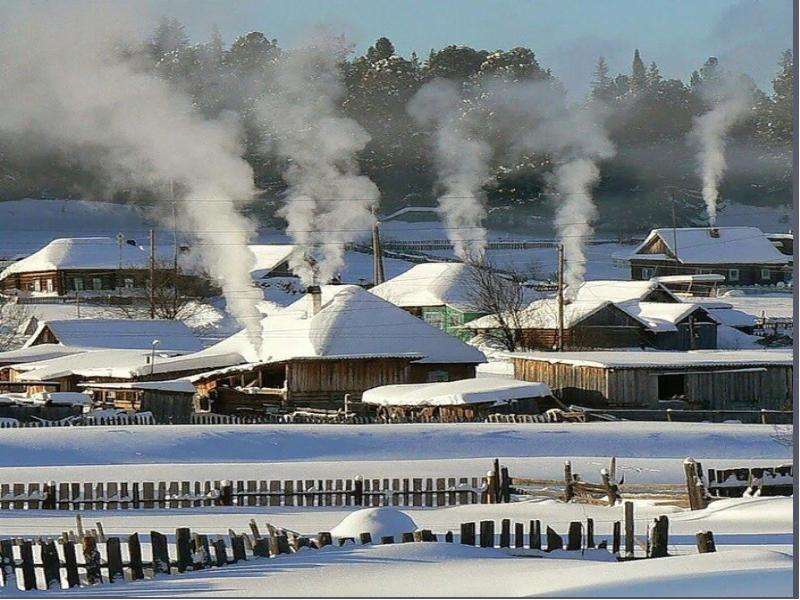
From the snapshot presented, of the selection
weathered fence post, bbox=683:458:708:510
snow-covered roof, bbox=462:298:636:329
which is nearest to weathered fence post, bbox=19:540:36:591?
weathered fence post, bbox=683:458:708:510

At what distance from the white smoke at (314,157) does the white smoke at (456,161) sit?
1056cm

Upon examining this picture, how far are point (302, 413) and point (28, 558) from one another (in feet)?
77.8

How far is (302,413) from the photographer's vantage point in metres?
36.1

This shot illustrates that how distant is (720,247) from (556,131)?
24.7 meters

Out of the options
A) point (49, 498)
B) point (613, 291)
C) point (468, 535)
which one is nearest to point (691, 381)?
point (613, 291)

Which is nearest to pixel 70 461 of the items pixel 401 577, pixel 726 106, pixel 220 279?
pixel 401 577

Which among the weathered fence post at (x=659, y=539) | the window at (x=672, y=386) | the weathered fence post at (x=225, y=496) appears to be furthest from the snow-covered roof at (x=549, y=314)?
the weathered fence post at (x=659, y=539)

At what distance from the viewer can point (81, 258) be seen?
8625cm

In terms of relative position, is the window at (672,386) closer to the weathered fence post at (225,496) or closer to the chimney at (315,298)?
the chimney at (315,298)

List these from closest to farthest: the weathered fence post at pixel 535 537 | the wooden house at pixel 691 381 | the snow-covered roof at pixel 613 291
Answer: the weathered fence post at pixel 535 537
the wooden house at pixel 691 381
the snow-covered roof at pixel 613 291

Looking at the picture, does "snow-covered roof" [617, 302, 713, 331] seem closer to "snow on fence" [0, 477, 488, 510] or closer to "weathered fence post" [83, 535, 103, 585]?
"snow on fence" [0, 477, 488, 510]

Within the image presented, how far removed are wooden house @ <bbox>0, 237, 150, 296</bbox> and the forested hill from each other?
18.7 m

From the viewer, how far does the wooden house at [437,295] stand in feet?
233

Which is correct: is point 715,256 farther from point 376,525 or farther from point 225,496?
point 376,525
